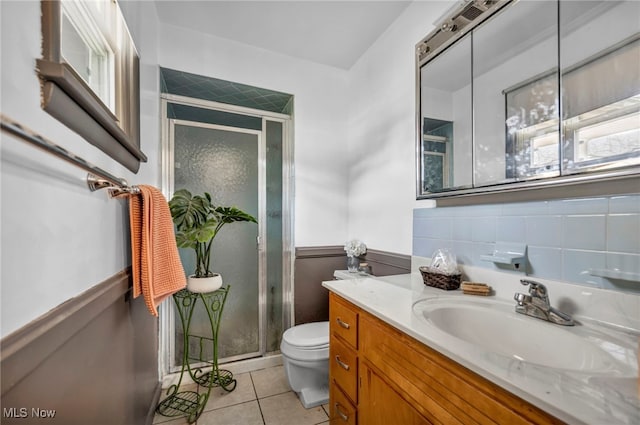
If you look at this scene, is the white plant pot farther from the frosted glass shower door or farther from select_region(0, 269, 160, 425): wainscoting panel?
the frosted glass shower door

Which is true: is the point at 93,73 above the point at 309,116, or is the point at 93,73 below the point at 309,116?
below

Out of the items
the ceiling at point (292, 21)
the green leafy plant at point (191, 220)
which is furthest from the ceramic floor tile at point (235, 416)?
the ceiling at point (292, 21)

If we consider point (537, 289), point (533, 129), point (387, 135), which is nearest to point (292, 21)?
point (387, 135)

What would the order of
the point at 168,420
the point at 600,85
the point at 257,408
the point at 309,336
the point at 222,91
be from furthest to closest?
the point at 222,91
the point at 309,336
the point at 257,408
the point at 168,420
the point at 600,85

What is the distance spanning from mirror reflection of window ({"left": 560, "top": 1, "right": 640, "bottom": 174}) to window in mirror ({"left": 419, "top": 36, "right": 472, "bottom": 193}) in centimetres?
41

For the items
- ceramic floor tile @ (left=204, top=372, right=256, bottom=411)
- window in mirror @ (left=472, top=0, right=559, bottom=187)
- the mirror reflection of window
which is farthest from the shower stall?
the mirror reflection of window

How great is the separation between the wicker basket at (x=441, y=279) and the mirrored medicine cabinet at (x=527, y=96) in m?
0.40

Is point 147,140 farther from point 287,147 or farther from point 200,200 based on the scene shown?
point 287,147

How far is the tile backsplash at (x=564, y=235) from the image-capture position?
79 cm

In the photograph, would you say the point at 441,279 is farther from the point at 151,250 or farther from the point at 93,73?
the point at 93,73

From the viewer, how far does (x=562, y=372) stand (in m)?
0.57

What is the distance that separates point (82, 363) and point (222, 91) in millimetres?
2010

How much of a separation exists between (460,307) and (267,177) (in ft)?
5.89

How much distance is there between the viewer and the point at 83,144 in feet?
2.46
